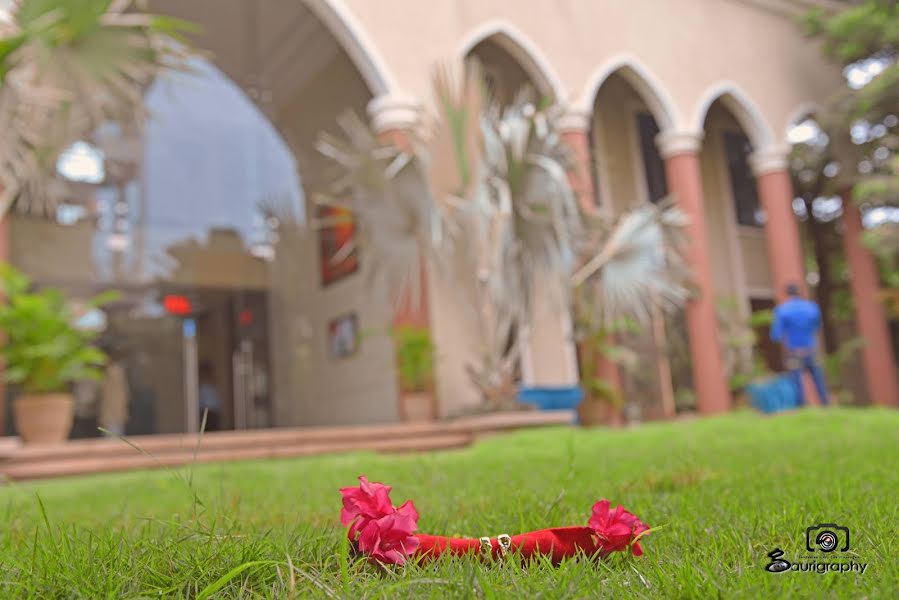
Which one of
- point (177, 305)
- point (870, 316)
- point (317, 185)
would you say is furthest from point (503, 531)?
point (870, 316)

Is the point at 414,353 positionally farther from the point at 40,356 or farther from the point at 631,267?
the point at 40,356

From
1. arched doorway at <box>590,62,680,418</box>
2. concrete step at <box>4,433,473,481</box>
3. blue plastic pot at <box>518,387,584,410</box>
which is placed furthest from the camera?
arched doorway at <box>590,62,680,418</box>

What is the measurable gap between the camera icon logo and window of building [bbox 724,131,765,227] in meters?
16.1

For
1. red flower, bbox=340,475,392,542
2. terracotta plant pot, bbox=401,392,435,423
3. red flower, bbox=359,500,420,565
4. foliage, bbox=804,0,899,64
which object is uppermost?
foliage, bbox=804,0,899,64

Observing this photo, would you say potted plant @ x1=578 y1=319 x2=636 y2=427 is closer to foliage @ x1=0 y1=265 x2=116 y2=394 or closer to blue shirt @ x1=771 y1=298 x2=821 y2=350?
blue shirt @ x1=771 y1=298 x2=821 y2=350

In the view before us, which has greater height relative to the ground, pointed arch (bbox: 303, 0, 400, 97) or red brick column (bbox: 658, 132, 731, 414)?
pointed arch (bbox: 303, 0, 400, 97)

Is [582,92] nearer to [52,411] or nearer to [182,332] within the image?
[182,332]

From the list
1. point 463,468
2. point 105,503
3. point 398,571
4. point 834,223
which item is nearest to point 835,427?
point 463,468

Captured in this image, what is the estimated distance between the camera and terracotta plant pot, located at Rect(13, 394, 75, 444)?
25.6 ft

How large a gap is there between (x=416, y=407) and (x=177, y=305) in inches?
170

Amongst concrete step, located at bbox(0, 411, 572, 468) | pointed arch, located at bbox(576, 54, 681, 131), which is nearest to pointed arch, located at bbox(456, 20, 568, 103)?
pointed arch, located at bbox(576, 54, 681, 131)

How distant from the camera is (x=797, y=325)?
31.3 ft

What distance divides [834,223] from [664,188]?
153 inches

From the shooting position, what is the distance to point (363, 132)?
8.45m
